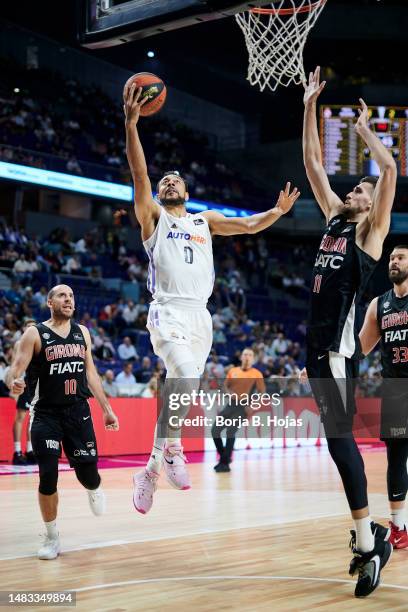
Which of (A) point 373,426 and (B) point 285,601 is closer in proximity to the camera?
(B) point 285,601

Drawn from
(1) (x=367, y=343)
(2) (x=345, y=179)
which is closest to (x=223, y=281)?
(2) (x=345, y=179)

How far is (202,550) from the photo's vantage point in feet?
21.3

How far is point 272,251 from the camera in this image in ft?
102

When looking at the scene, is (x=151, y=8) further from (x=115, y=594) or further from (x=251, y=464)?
(x=251, y=464)

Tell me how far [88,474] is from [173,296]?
5.93ft

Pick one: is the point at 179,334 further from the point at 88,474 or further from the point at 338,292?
the point at 88,474

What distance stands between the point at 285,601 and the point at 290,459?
36.7 ft

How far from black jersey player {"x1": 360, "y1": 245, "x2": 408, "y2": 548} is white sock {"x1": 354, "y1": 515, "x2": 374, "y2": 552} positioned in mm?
1668

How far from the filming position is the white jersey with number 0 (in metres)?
5.80

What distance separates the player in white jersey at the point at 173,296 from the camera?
5.61 meters

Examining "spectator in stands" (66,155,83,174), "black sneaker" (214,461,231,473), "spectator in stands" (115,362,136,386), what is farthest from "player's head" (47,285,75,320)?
"spectator in stands" (66,155,83,174)

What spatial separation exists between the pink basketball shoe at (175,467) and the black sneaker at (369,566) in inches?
46.3

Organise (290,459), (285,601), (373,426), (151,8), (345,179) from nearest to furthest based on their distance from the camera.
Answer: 1. (285,601)
2. (151,8)
3. (290,459)
4. (373,426)
5. (345,179)

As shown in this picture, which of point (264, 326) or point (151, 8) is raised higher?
point (151, 8)
